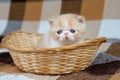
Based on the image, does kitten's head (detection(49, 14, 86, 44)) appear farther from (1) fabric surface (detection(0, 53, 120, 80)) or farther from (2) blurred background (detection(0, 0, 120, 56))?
(2) blurred background (detection(0, 0, 120, 56))

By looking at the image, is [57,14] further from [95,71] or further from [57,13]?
[95,71]

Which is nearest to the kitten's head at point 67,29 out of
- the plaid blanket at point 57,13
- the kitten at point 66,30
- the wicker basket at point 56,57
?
the kitten at point 66,30

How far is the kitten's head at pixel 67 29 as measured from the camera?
3.65 ft

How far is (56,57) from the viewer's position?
1.01 meters

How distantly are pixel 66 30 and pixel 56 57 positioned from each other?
15cm

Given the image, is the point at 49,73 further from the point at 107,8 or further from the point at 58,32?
the point at 107,8

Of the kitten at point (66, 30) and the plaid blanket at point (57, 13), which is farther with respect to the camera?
the plaid blanket at point (57, 13)

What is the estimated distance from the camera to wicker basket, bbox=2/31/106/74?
100 centimetres

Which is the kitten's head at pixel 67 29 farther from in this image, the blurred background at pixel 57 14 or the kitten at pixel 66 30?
the blurred background at pixel 57 14

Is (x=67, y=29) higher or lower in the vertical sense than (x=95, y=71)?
higher

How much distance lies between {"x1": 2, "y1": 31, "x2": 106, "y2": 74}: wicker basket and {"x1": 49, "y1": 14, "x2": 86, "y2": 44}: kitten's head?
0.11 meters

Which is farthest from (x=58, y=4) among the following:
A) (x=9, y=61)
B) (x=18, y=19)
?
(x=9, y=61)

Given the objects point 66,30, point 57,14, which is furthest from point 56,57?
point 57,14

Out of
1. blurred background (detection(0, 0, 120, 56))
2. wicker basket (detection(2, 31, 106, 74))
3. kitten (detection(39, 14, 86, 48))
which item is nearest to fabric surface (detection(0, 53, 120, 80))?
wicker basket (detection(2, 31, 106, 74))
